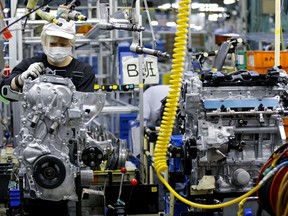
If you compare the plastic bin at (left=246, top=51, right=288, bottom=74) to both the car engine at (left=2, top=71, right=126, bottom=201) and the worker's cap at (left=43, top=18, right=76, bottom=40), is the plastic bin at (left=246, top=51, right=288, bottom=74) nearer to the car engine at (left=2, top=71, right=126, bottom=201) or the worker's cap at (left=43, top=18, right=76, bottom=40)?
the worker's cap at (left=43, top=18, right=76, bottom=40)

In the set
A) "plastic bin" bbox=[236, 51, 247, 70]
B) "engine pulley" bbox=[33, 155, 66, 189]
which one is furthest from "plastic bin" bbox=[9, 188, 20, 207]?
"plastic bin" bbox=[236, 51, 247, 70]

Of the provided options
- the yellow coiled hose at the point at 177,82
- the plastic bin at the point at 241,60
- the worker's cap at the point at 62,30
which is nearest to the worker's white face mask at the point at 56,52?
the worker's cap at the point at 62,30

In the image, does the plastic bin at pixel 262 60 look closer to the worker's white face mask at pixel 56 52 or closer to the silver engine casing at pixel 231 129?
the silver engine casing at pixel 231 129

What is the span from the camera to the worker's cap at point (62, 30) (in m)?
6.60

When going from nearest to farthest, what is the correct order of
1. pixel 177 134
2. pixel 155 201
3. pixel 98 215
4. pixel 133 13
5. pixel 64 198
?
1. pixel 64 198
2. pixel 98 215
3. pixel 155 201
4. pixel 177 134
5. pixel 133 13

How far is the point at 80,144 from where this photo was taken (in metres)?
5.99

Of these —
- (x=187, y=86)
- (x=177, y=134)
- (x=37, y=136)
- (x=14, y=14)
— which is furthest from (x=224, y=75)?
(x=14, y=14)

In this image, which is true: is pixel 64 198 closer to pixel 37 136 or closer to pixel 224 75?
pixel 37 136

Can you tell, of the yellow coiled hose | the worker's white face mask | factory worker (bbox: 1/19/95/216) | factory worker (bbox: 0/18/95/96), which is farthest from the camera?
the worker's white face mask

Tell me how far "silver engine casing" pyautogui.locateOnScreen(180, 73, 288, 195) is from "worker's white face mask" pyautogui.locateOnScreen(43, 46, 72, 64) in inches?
47.1

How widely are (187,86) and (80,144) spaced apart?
1.47 m

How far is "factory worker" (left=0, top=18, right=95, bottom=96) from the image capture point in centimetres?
646

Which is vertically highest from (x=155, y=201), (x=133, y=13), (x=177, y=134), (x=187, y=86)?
(x=133, y=13)

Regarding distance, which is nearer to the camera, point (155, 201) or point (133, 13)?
point (155, 201)
